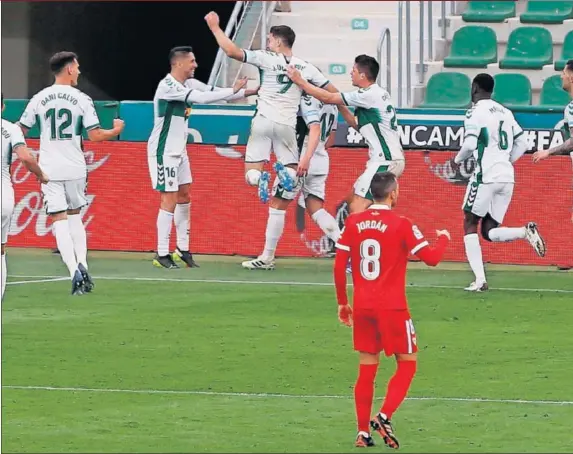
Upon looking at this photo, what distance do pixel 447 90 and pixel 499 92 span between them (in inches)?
28.2

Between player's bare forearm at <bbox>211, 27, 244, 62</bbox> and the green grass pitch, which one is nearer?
the green grass pitch

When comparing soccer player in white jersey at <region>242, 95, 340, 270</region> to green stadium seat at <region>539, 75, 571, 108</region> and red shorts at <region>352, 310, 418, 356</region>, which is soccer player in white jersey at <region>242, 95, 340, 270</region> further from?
red shorts at <region>352, 310, 418, 356</region>

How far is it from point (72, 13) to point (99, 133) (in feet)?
41.2

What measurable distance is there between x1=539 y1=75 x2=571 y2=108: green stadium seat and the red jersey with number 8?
492 inches

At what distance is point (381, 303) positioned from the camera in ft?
27.5

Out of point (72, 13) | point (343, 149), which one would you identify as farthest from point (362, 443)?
point (72, 13)

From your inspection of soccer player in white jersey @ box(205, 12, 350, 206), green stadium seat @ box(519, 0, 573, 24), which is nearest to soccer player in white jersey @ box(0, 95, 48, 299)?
soccer player in white jersey @ box(205, 12, 350, 206)

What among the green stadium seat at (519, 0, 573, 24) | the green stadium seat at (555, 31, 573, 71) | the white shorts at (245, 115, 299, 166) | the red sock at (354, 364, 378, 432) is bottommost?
the red sock at (354, 364, 378, 432)

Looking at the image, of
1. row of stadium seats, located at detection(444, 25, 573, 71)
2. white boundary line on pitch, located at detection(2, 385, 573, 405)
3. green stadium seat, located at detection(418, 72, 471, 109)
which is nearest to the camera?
white boundary line on pitch, located at detection(2, 385, 573, 405)

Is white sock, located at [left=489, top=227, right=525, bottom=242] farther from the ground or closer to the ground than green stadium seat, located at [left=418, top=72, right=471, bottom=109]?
closer to the ground

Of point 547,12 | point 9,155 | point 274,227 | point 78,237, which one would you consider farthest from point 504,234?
point 547,12

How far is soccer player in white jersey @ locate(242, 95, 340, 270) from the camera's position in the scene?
1620 cm

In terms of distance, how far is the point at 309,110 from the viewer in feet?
53.1

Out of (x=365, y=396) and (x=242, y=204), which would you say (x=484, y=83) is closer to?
(x=242, y=204)
